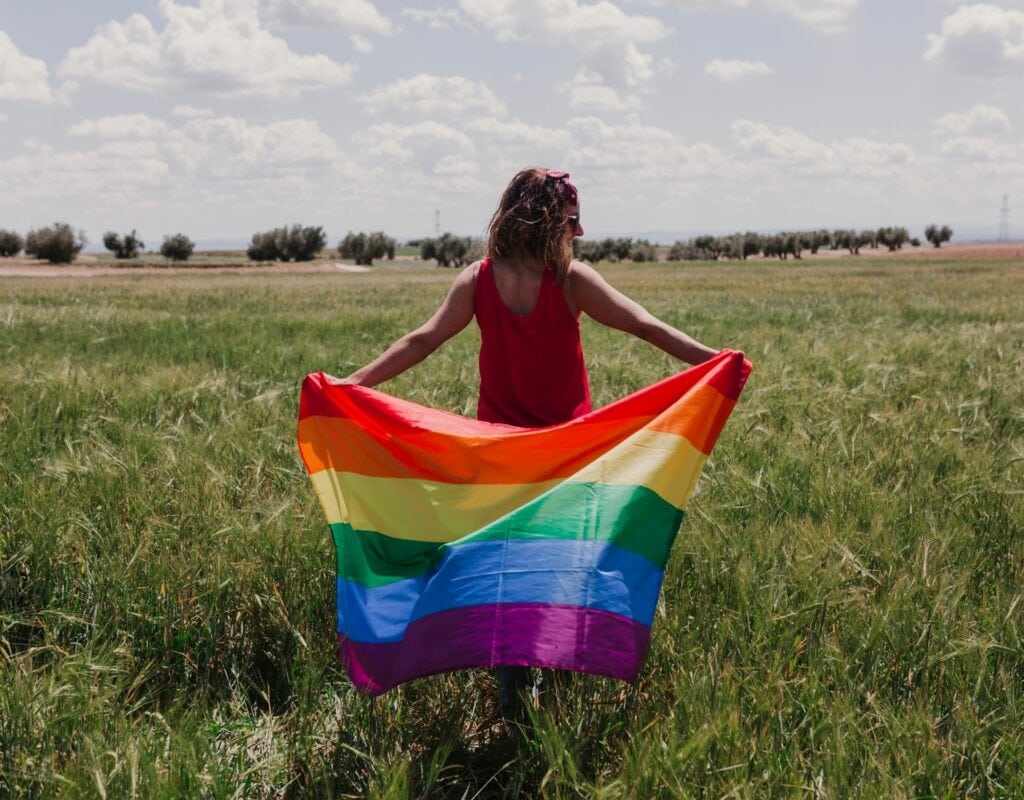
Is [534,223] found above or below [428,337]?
above

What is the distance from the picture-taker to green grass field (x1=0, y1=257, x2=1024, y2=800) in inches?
90.6

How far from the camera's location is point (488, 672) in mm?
3123

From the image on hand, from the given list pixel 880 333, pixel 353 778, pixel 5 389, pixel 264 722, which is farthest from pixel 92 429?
pixel 880 333

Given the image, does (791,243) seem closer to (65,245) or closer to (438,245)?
(438,245)

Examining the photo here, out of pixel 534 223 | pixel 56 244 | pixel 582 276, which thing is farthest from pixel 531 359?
pixel 56 244

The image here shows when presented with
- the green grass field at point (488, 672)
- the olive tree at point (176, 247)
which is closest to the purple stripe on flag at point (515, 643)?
the green grass field at point (488, 672)

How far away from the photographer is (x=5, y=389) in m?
6.62

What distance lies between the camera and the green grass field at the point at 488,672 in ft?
7.55

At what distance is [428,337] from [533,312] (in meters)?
0.42

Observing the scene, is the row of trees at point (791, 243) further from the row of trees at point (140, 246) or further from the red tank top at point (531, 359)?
the red tank top at point (531, 359)

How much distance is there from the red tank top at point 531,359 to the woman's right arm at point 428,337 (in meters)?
0.05

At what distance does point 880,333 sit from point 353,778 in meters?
11.8

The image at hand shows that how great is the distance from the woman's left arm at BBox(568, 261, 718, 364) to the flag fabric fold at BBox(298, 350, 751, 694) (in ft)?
0.36

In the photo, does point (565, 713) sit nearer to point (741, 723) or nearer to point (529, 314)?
point (741, 723)
